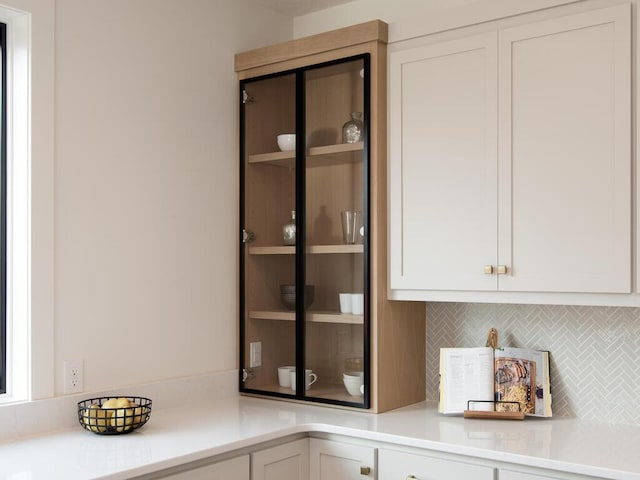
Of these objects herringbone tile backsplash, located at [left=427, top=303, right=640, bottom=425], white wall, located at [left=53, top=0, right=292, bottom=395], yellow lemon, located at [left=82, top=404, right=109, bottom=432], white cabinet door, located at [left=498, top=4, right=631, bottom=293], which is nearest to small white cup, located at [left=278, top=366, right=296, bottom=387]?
white wall, located at [left=53, top=0, right=292, bottom=395]

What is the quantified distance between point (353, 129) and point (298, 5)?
0.82 m

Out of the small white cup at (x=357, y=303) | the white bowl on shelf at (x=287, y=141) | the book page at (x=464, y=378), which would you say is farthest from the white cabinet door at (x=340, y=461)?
the white bowl on shelf at (x=287, y=141)

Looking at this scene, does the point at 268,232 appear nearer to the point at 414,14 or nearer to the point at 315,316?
the point at 315,316

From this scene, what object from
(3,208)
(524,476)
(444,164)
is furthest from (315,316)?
(3,208)

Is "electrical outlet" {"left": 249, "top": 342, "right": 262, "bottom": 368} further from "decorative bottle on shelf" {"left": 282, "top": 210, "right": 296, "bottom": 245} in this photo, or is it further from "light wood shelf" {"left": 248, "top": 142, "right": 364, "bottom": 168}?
"light wood shelf" {"left": 248, "top": 142, "right": 364, "bottom": 168}

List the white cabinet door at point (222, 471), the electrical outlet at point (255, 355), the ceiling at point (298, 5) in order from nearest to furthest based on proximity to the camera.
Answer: the white cabinet door at point (222, 471)
the electrical outlet at point (255, 355)
the ceiling at point (298, 5)

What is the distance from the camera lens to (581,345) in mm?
2703

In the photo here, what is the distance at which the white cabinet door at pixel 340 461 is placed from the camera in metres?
2.47

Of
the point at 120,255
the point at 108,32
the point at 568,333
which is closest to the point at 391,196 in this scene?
the point at 568,333

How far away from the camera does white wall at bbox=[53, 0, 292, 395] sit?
A: 2566mm

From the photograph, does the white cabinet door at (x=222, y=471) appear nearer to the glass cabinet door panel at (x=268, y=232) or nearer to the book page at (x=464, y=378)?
the glass cabinet door panel at (x=268, y=232)

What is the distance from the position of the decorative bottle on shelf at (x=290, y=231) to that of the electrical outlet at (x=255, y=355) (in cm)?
46

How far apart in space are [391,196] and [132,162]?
973 millimetres

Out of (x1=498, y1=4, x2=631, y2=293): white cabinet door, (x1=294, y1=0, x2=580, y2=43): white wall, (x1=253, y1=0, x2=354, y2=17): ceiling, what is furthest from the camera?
(x1=253, y1=0, x2=354, y2=17): ceiling
